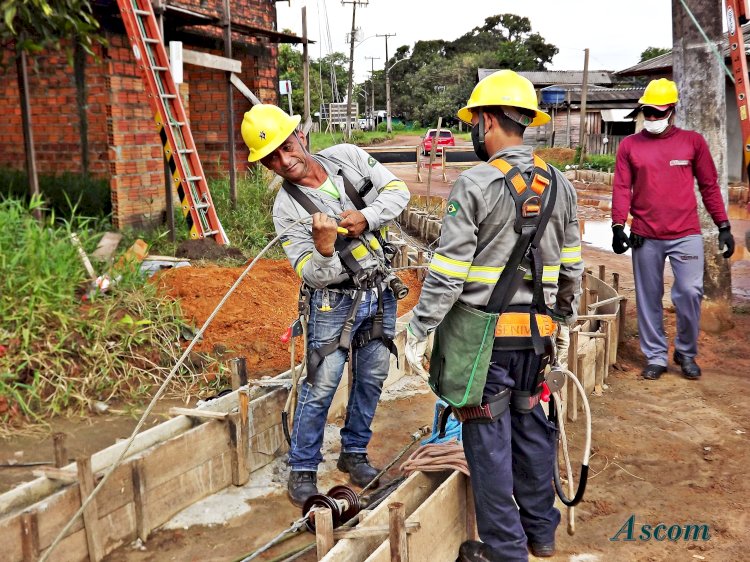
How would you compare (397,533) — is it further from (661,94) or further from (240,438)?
(661,94)

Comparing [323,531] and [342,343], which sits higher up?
[342,343]

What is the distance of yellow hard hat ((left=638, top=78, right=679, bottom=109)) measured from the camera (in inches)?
219

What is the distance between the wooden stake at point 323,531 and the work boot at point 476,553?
703 mm

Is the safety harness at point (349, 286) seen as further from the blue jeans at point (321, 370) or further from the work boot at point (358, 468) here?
the work boot at point (358, 468)

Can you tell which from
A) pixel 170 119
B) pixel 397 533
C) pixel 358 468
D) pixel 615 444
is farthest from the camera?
pixel 170 119

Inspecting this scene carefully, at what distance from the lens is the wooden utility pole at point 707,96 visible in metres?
6.83

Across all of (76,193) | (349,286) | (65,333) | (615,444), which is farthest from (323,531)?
(76,193)

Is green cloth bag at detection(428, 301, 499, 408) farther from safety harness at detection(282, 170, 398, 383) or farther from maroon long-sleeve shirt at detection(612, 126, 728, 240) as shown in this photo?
maroon long-sleeve shirt at detection(612, 126, 728, 240)

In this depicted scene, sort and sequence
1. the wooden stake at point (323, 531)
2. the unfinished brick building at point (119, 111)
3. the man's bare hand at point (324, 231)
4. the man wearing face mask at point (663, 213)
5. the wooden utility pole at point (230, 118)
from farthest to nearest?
the wooden utility pole at point (230, 118), the unfinished brick building at point (119, 111), the man wearing face mask at point (663, 213), the man's bare hand at point (324, 231), the wooden stake at point (323, 531)

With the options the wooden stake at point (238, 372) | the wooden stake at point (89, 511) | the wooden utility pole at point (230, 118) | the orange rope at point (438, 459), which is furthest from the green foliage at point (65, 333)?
the wooden utility pole at point (230, 118)

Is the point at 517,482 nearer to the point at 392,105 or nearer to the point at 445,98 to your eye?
the point at 445,98

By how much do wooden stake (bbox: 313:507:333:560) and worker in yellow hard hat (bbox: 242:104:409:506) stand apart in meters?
0.99

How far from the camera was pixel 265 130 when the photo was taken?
3.73 m

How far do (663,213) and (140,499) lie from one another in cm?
418
